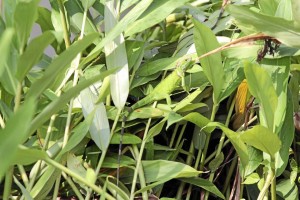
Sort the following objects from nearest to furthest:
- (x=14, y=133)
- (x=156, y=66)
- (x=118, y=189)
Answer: (x=14, y=133), (x=118, y=189), (x=156, y=66)

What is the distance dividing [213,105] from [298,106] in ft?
0.23

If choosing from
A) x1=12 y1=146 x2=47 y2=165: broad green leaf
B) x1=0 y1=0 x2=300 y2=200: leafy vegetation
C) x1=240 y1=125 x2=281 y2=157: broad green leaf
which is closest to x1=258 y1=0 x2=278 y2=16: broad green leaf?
x1=0 y1=0 x2=300 y2=200: leafy vegetation

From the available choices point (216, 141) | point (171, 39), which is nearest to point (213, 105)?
point (216, 141)

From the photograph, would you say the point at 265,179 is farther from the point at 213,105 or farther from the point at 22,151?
the point at 22,151

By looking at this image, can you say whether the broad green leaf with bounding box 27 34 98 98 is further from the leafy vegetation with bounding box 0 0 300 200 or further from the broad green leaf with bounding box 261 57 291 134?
the broad green leaf with bounding box 261 57 291 134

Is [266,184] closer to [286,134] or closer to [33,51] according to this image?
[286,134]

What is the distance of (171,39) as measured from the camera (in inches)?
22.3

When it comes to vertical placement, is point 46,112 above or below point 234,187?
above

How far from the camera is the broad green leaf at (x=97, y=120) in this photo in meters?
0.39

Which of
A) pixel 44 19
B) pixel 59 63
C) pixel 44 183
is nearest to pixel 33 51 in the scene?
pixel 59 63

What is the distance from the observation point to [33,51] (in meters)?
0.28

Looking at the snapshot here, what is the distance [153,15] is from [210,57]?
0.07 m

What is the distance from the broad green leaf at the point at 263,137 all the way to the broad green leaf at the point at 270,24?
2.6 inches

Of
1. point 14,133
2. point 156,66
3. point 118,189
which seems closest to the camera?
point 14,133
